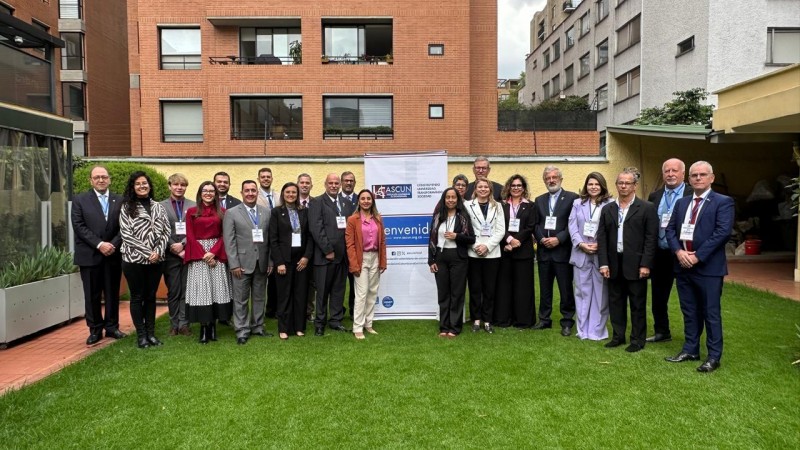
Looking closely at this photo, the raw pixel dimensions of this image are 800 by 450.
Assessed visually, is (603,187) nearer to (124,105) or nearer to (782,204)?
(782,204)

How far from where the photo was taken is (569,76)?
34.6m

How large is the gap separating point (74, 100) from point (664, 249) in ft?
100

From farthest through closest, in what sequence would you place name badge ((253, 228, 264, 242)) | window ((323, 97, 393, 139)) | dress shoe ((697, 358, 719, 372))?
window ((323, 97, 393, 139))
name badge ((253, 228, 264, 242))
dress shoe ((697, 358, 719, 372))

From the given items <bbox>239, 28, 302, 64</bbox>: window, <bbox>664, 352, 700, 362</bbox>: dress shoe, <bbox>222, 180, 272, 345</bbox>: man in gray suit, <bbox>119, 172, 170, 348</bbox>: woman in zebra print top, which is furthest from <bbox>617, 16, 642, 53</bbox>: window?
<bbox>119, 172, 170, 348</bbox>: woman in zebra print top

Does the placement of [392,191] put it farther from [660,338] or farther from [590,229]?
[660,338]

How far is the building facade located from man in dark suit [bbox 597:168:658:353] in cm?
1762

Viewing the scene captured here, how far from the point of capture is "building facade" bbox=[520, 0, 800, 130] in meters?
19.6

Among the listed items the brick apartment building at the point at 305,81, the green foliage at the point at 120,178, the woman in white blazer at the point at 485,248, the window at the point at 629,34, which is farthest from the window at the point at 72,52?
the woman in white blazer at the point at 485,248

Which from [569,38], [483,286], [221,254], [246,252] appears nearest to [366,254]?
[246,252]

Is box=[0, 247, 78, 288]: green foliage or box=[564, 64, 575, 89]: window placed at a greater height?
box=[564, 64, 575, 89]: window

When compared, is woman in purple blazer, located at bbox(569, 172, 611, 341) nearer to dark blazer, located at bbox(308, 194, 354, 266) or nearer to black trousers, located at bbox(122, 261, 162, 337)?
dark blazer, located at bbox(308, 194, 354, 266)

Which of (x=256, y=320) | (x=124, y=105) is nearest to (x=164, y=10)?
(x=124, y=105)

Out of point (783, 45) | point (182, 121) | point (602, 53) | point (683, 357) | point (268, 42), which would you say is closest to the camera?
point (683, 357)

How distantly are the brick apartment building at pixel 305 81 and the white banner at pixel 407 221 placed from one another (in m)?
12.5
